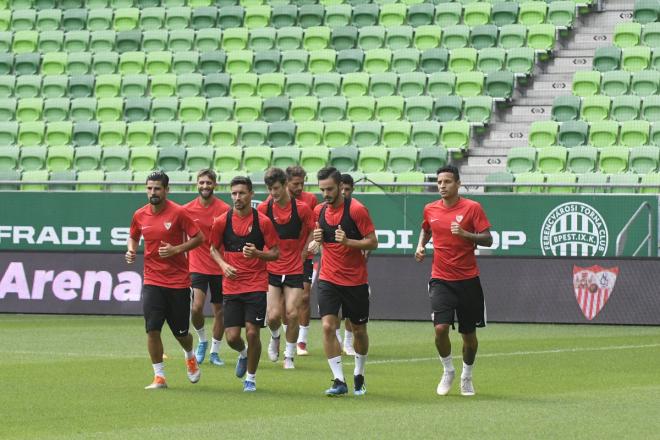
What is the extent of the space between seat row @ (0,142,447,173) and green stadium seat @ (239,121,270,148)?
899 mm

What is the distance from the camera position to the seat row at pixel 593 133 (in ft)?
88.7

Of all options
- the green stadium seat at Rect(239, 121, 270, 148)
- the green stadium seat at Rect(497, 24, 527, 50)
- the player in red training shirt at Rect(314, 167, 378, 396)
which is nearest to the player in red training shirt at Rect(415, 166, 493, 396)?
the player in red training shirt at Rect(314, 167, 378, 396)

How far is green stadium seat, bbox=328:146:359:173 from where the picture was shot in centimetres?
2861

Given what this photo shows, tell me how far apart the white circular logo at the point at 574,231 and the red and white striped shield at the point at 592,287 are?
1.60ft

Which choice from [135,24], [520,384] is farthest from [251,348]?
[135,24]

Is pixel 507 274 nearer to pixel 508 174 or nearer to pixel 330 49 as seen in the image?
pixel 508 174

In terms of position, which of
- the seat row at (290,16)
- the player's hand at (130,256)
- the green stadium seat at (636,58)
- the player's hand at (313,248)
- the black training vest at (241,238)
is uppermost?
the seat row at (290,16)

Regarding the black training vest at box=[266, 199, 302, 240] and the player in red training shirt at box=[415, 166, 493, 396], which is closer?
the player in red training shirt at box=[415, 166, 493, 396]

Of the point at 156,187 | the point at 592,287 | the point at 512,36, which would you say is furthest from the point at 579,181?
the point at 156,187

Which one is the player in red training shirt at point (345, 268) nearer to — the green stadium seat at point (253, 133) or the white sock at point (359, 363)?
the white sock at point (359, 363)

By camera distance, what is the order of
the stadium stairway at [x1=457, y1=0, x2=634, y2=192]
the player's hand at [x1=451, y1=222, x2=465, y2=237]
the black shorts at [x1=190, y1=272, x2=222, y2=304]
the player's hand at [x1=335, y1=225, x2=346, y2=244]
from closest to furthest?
the player's hand at [x1=451, y1=222, x2=465, y2=237], the player's hand at [x1=335, y1=225, x2=346, y2=244], the black shorts at [x1=190, y1=272, x2=222, y2=304], the stadium stairway at [x1=457, y1=0, x2=634, y2=192]

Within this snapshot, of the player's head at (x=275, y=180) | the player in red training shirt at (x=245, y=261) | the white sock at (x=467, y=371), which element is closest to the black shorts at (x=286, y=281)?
the player's head at (x=275, y=180)

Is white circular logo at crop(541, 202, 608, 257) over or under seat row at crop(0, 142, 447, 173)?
under

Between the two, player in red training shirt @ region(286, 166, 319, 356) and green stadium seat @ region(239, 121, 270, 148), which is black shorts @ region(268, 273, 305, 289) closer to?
player in red training shirt @ region(286, 166, 319, 356)
